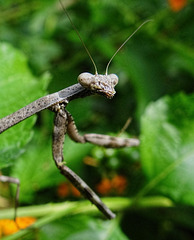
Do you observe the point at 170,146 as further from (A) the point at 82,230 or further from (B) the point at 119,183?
(A) the point at 82,230

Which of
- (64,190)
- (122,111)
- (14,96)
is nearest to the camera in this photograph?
(14,96)

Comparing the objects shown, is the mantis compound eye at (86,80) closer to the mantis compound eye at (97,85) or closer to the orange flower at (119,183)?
the mantis compound eye at (97,85)

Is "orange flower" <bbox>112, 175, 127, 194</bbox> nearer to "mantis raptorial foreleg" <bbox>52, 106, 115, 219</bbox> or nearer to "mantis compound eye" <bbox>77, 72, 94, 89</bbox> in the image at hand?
"mantis raptorial foreleg" <bbox>52, 106, 115, 219</bbox>

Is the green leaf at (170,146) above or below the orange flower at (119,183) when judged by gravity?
above

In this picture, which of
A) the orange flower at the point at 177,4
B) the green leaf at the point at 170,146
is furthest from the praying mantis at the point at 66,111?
the orange flower at the point at 177,4

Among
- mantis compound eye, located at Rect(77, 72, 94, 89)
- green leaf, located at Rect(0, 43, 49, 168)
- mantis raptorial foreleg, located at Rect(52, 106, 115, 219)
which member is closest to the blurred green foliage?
green leaf, located at Rect(0, 43, 49, 168)

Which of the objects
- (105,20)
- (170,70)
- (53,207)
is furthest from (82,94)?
(170,70)

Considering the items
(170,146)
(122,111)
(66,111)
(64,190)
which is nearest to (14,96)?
(66,111)
